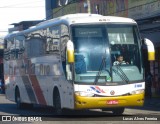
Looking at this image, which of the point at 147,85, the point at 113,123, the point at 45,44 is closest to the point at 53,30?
the point at 45,44

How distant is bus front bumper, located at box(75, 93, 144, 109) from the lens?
19.2m

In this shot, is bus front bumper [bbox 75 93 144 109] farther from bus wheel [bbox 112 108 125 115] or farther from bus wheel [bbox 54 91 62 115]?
bus wheel [bbox 54 91 62 115]

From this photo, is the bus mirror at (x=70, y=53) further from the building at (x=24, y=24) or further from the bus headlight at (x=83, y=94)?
the building at (x=24, y=24)

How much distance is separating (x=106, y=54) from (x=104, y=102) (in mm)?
1593

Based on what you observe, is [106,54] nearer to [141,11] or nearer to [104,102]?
[104,102]

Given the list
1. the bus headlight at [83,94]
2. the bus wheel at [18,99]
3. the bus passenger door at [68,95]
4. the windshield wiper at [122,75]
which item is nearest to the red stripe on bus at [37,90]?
the bus wheel at [18,99]

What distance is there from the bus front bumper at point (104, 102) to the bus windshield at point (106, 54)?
0.53m

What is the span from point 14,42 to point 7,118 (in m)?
11.6

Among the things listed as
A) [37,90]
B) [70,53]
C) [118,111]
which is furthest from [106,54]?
[37,90]

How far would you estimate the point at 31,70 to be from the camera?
25266 millimetres

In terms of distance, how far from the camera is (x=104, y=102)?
19312 millimetres

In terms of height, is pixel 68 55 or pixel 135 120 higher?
pixel 68 55

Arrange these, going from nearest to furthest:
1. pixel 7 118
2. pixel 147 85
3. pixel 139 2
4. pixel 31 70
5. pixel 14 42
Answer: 1. pixel 7 118
2. pixel 31 70
3. pixel 14 42
4. pixel 147 85
5. pixel 139 2

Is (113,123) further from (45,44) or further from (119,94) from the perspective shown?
(45,44)
